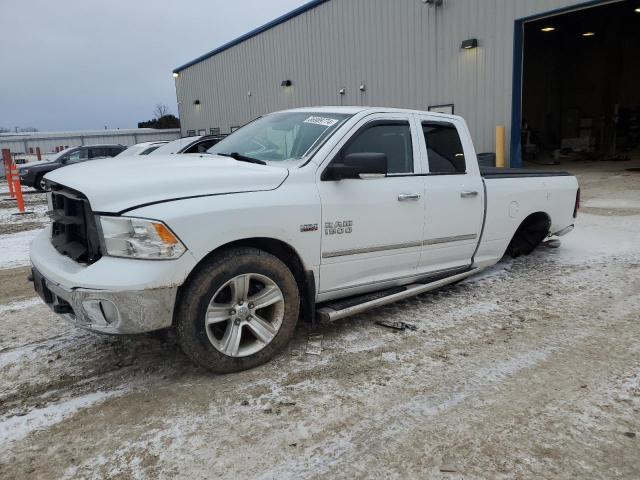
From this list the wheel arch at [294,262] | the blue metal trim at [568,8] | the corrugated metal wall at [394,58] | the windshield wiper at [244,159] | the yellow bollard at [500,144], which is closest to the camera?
the wheel arch at [294,262]

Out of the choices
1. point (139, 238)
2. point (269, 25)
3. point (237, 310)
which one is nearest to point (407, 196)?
point (237, 310)

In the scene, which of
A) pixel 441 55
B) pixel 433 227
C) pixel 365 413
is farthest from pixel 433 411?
pixel 441 55

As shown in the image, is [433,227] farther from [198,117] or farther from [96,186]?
[198,117]

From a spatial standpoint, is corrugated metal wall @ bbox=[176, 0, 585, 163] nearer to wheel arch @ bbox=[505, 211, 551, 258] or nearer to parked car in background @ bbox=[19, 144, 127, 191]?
parked car in background @ bbox=[19, 144, 127, 191]

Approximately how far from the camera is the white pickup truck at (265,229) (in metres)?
2.87

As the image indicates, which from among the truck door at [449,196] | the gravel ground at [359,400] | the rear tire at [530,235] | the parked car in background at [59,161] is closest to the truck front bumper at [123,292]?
the gravel ground at [359,400]

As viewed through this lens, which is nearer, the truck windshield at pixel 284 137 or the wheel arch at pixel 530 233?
the truck windshield at pixel 284 137

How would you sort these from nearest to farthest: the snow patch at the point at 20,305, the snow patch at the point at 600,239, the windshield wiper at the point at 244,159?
the windshield wiper at the point at 244,159
the snow patch at the point at 20,305
the snow patch at the point at 600,239

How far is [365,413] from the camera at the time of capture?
283cm

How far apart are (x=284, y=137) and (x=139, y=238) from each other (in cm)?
167

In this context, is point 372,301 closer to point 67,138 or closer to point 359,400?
point 359,400

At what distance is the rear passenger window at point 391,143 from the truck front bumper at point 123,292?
1744 mm

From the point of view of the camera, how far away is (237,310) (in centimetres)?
321

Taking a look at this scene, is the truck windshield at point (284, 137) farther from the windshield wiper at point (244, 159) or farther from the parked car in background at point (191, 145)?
the parked car in background at point (191, 145)
